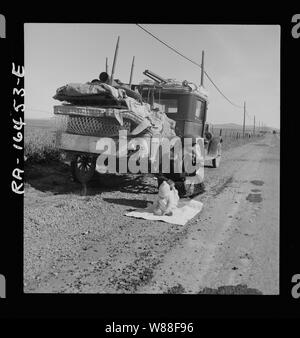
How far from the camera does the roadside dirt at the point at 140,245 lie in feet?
12.5

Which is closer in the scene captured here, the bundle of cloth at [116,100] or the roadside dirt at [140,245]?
the roadside dirt at [140,245]

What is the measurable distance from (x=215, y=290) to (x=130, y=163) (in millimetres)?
4049

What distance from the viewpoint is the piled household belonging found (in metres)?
6.85

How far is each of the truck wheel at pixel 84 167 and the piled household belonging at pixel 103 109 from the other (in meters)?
0.97

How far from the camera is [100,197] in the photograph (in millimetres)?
7457

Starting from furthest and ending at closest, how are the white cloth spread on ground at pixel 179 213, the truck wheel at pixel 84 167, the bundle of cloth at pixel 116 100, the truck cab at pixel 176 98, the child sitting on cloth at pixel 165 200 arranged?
the truck cab at pixel 176 98
the truck wheel at pixel 84 167
the bundle of cloth at pixel 116 100
the child sitting on cloth at pixel 165 200
the white cloth spread on ground at pixel 179 213

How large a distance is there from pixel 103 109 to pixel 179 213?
2.36 meters

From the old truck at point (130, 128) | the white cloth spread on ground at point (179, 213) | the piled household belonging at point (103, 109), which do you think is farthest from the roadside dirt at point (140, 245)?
the piled household belonging at point (103, 109)

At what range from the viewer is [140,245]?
4863 mm

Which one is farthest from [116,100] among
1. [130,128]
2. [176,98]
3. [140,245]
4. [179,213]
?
[140,245]

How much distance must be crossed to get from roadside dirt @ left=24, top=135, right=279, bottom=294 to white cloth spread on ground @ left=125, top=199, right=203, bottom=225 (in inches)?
5.6

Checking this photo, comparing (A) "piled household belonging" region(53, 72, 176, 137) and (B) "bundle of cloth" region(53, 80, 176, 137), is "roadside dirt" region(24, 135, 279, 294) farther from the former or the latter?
(B) "bundle of cloth" region(53, 80, 176, 137)

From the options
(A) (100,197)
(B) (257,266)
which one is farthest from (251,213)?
(A) (100,197)

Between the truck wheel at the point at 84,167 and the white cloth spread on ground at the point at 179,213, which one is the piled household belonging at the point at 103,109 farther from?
the white cloth spread on ground at the point at 179,213
